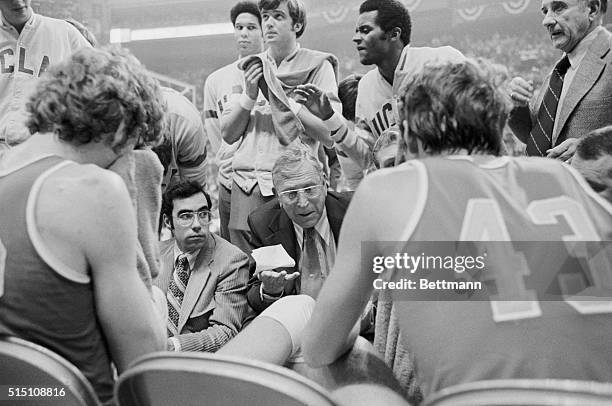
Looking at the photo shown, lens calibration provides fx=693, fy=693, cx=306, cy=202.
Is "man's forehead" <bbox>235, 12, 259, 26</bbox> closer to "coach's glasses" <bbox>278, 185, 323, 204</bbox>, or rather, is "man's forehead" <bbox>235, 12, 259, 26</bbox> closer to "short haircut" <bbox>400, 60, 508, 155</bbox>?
"coach's glasses" <bbox>278, 185, 323, 204</bbox>

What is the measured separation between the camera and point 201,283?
1.97m

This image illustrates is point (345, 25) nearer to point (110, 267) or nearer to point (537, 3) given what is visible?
point (537, 3)

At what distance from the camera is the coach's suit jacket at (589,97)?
2039mm

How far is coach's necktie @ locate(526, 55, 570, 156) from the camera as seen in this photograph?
2123 mm

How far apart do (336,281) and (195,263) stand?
3.83 feet

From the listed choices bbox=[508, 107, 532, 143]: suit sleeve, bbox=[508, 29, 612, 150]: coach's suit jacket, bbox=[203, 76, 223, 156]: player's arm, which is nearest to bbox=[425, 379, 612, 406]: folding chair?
bbox=[508, 29, 612, 150]: coach's suit jacket

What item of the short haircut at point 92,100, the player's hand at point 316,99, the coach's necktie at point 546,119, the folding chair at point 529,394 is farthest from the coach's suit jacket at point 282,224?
the folding chair at point 529,394

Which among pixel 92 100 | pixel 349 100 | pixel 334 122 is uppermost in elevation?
pixel 92 100

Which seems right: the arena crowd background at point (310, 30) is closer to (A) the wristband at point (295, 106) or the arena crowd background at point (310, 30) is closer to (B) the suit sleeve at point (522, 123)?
(A) the wristband at point (295, 106)

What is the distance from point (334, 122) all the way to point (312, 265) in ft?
2.05

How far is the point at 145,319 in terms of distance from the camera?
38.6 inches

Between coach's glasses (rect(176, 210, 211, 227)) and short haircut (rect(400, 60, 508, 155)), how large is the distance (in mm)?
1246

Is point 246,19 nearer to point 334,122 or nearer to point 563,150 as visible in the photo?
point 334,122

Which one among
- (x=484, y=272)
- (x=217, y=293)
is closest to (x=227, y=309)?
(x=217, y=293)
